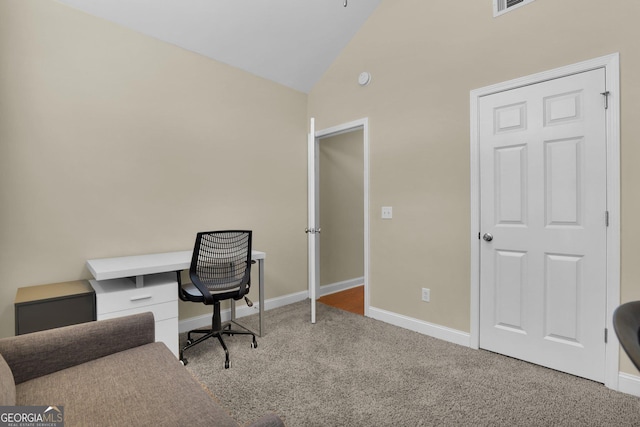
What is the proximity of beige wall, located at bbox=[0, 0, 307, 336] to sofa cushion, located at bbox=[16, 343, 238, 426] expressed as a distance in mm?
1412

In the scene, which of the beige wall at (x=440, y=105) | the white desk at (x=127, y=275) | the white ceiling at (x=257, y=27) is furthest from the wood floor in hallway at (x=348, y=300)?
the white ceiling at (x=257, y=27)

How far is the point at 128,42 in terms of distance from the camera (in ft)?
8.93

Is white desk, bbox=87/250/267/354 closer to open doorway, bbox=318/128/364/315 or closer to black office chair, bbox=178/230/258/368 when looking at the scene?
black office chair, bbox=178/230/258/368

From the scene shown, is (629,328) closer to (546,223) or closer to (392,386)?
(392,386)

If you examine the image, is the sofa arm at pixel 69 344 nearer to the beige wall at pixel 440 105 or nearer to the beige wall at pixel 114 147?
the beige wall at pixel 114 147

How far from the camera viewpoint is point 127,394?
124cm

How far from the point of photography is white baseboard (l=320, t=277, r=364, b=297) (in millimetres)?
4406

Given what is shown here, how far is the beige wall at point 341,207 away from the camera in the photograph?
4391 mm

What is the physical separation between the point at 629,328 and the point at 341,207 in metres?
3.78

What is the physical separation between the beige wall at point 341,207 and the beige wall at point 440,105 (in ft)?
2.65

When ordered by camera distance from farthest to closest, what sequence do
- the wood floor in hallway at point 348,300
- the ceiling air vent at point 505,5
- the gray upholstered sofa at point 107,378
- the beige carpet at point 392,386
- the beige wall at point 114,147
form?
1. the wood floor in hallway at point 348,300
2. the ceiling air vent at point 505,5
3. the beige wall at point 114,147
4. the beige carpet at point 392,386
5. the gray upholstered sofa at point 107,378

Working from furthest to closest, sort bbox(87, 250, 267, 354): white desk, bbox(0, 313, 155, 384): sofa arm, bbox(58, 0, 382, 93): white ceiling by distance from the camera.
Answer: bbox(58, 0, 382, 93): white ceiling < bbox(87, 250, 267, 354): white desk < bbox(0, 313, 155, 384): sofa arm

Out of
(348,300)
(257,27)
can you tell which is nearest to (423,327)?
(348,300)

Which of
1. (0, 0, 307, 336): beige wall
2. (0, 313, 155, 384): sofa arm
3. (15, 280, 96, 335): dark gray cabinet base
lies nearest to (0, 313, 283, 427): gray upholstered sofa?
(0, 313, 155, 384): sofa arm
